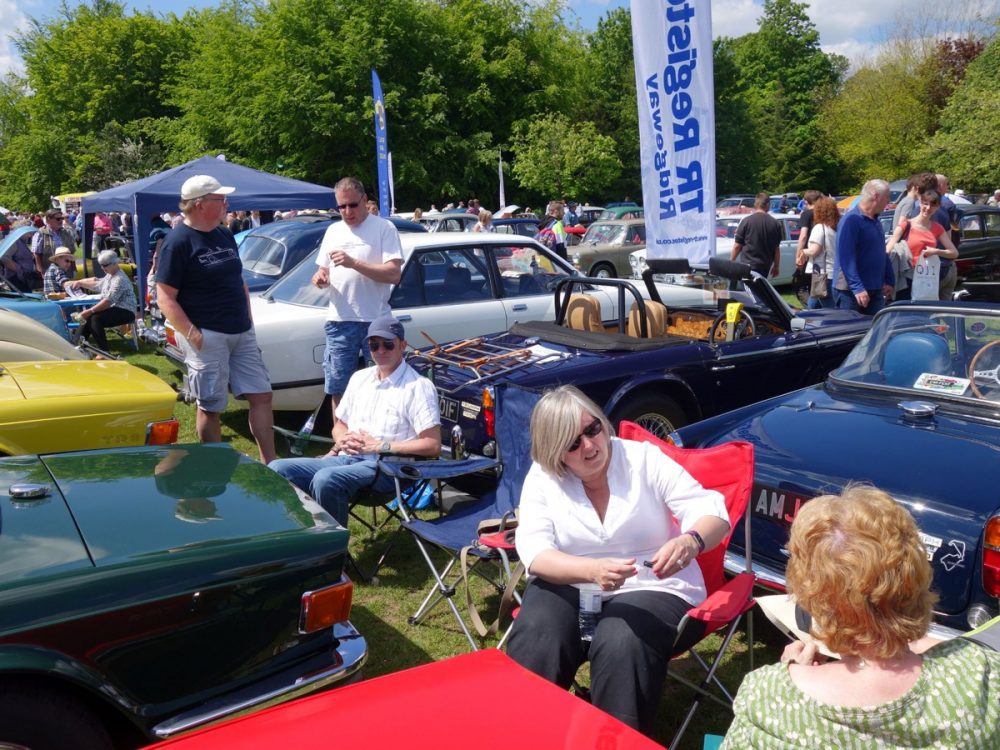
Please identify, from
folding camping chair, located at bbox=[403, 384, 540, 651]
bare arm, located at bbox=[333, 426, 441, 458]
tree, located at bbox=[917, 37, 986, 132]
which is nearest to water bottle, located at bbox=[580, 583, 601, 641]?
folding camping chair, located at bbox=[403, 384, 540, 651]

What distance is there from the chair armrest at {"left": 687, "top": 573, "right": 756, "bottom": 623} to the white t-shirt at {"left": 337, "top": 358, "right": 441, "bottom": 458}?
86.9 inches

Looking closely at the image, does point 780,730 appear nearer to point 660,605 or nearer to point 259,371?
point 660,605

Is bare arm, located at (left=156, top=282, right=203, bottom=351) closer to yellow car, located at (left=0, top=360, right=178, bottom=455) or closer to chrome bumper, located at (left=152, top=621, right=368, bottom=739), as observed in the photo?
yellow car, located at (left=0, top=360, right=178, bottom=455)

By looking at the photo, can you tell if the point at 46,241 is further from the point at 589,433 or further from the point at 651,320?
Answer: the point at 589,433

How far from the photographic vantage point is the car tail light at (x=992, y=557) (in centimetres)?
303

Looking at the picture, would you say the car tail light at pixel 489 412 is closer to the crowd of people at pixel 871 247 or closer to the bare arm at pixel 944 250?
the crowd of people at pixel 871 247

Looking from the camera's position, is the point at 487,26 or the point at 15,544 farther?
the point at 487,26

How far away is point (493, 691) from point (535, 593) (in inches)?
37.8

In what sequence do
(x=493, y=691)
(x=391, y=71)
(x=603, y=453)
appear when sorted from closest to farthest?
1. (x=493, y=691)
2. (x=603, y=453)
3. (x=391, y=71)

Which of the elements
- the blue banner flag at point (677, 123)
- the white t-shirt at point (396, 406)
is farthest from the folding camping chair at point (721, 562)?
the blue banner flag at point (677, 123)

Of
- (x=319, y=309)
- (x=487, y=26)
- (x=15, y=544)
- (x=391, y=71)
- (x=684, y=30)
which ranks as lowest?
(x=15, y=544)

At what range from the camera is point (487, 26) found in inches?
1484

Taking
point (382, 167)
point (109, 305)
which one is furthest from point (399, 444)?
point (382, 167)

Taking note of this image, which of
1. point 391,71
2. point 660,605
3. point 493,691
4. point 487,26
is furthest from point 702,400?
point 487,26
